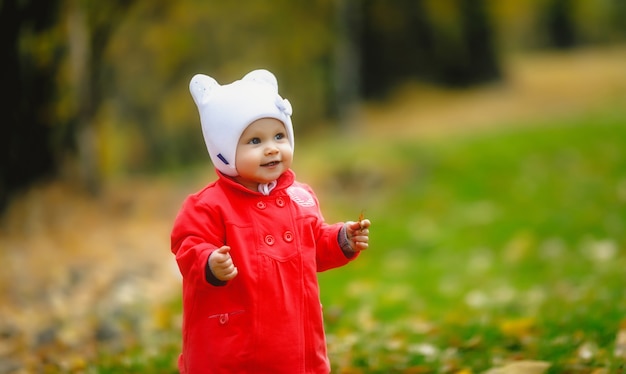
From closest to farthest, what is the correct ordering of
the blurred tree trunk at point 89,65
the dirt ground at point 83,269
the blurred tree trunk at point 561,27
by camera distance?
the dirt ground at point 83,269
the blurred tree trunk at point 89,65
the blurred tree trunk at point 561,27

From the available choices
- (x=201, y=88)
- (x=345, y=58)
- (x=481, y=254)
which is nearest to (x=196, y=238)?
(x=201, y=88)

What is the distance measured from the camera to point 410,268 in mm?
8062

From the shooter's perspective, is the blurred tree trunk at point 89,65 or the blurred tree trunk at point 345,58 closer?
the blurred tree trunk at point 89,65

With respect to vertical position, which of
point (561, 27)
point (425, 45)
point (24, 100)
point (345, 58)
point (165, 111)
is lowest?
point (24, 100)

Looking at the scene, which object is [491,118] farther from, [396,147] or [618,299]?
[618,299]

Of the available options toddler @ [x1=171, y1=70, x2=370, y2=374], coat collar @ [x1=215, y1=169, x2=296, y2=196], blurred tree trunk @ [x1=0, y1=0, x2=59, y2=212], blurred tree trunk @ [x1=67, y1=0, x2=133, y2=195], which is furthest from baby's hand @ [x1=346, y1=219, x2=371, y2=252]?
blurred tree trunk @ [x1=67, y1=0, x2=133, y2=195]

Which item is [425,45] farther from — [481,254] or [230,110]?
[230,110]

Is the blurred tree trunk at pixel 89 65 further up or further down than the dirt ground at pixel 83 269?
further up

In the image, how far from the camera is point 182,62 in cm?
1925

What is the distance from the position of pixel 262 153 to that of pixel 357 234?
48 cm

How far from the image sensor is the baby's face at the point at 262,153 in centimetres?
292

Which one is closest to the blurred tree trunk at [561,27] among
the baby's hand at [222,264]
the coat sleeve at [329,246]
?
the coat sleeve at [329,246]

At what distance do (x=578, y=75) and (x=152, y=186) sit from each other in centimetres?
1519

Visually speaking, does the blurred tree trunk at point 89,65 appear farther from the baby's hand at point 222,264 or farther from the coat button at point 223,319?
the baby's hand at point 222,264
